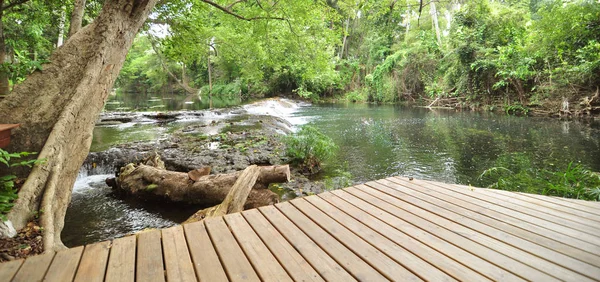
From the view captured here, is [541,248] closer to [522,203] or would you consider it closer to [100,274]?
[522,203]

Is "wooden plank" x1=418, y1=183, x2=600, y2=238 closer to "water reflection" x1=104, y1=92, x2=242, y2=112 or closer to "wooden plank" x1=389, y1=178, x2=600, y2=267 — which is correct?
"wooden plank" x1=389, y1=178, x2=600, y2=267

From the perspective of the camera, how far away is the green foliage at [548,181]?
12.8 feet

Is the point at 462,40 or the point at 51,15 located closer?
the point at 51,15

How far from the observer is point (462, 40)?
1727cm

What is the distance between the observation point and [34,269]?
166 cm

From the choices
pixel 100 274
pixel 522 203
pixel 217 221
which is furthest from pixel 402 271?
pixel 522 203

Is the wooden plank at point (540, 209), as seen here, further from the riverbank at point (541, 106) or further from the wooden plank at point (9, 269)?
the riverbank at point (541, 106)

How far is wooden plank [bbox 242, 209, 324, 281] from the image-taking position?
1612 mm

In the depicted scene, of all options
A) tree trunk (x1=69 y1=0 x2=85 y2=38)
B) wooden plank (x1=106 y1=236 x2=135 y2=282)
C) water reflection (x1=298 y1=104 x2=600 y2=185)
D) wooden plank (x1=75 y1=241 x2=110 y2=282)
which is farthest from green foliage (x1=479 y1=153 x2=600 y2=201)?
tree trunk (x1=69 y1=0 x2=85 y2=38)

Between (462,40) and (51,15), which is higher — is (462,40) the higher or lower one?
the higher one

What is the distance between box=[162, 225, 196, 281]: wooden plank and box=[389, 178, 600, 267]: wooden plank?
87.1 inches

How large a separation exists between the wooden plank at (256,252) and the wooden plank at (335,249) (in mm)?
354

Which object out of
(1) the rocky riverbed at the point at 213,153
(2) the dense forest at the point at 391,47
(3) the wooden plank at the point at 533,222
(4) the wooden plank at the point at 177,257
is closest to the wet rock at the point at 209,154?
(1) the rocky riverbed at the point at 213,153

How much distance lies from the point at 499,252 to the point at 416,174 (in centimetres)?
501
